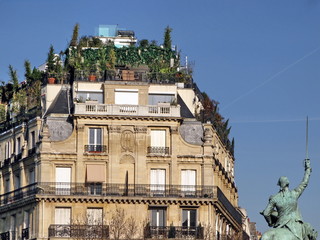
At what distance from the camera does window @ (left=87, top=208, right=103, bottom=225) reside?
109 metres

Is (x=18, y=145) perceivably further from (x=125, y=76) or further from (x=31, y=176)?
(x=125, y=76)

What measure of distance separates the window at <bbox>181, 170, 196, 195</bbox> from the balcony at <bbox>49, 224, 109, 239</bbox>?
21.4 feet

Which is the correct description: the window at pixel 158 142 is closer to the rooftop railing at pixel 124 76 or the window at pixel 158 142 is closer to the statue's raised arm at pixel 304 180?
the rooftop railing at pixel 124 76

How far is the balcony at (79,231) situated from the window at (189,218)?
222 inches

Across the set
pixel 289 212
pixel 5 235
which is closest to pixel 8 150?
pixel 5 235

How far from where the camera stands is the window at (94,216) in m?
109

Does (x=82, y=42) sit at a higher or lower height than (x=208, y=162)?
higher

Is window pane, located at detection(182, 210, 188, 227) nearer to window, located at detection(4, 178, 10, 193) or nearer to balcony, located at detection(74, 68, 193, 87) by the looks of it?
balcony, located at detection(74, 68, 193, 87)

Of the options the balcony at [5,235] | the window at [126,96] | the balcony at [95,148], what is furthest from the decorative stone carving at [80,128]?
the balcony at [5,235]

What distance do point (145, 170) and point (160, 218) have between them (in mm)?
3559

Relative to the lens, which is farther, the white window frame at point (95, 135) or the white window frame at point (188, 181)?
the white window frame at point (188, 181)

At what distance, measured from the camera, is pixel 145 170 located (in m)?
111

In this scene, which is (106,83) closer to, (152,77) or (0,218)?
(152,77)

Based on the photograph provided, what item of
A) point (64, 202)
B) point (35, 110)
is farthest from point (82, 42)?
point (64, 202)
